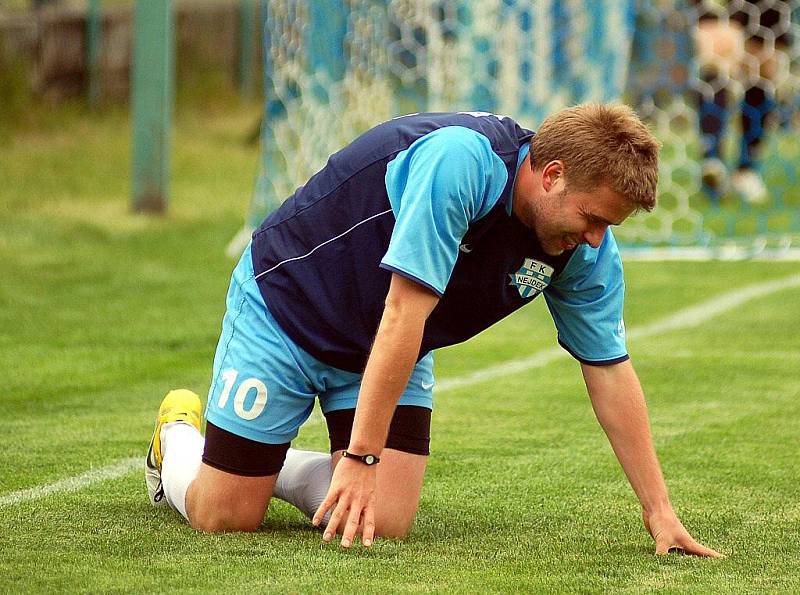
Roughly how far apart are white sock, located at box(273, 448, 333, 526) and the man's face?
3.54 ft

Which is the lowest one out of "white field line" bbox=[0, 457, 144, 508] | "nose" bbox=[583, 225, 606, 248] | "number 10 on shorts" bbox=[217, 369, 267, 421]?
"white field line" bbox=[0, 457, 144, 508]

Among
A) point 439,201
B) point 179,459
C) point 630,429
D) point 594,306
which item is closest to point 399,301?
point 439,201

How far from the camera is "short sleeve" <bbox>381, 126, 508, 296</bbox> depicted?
10.4 feet

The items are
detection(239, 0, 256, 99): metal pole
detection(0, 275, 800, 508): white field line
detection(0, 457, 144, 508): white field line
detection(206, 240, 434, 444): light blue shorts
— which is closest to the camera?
detection(206, 240, 434, 444): light blue shorts

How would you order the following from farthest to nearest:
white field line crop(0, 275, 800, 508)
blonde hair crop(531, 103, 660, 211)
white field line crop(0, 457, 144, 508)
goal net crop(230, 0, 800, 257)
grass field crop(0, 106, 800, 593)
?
1. goal net crop(230, 0, 800, 257)
2. white field line crop(0, 275, 800, 508)
3. white field line crop(0, 457, 144, 508)
4. grass field crop(0, 106, 800, 593)
5. blonde hair crop(531, 103, 660, 211)

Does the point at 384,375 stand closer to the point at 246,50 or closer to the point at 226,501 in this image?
the point at 226,501

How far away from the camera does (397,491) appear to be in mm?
3854

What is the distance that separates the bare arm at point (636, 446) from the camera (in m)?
3.58

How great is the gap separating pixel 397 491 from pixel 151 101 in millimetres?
7239

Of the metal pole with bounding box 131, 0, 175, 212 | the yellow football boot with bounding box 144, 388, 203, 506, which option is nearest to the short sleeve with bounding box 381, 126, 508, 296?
the yellow football boot with bounding box 144, 388, 203, 506

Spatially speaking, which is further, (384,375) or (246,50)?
(246,50)

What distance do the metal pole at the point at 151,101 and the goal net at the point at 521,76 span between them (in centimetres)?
72

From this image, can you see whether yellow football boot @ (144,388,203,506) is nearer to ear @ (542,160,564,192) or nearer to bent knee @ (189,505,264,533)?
bent knee @ (189,505,264,533)

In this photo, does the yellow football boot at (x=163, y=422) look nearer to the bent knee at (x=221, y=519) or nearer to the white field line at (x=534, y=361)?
the white field line at (x=534, y=361)
